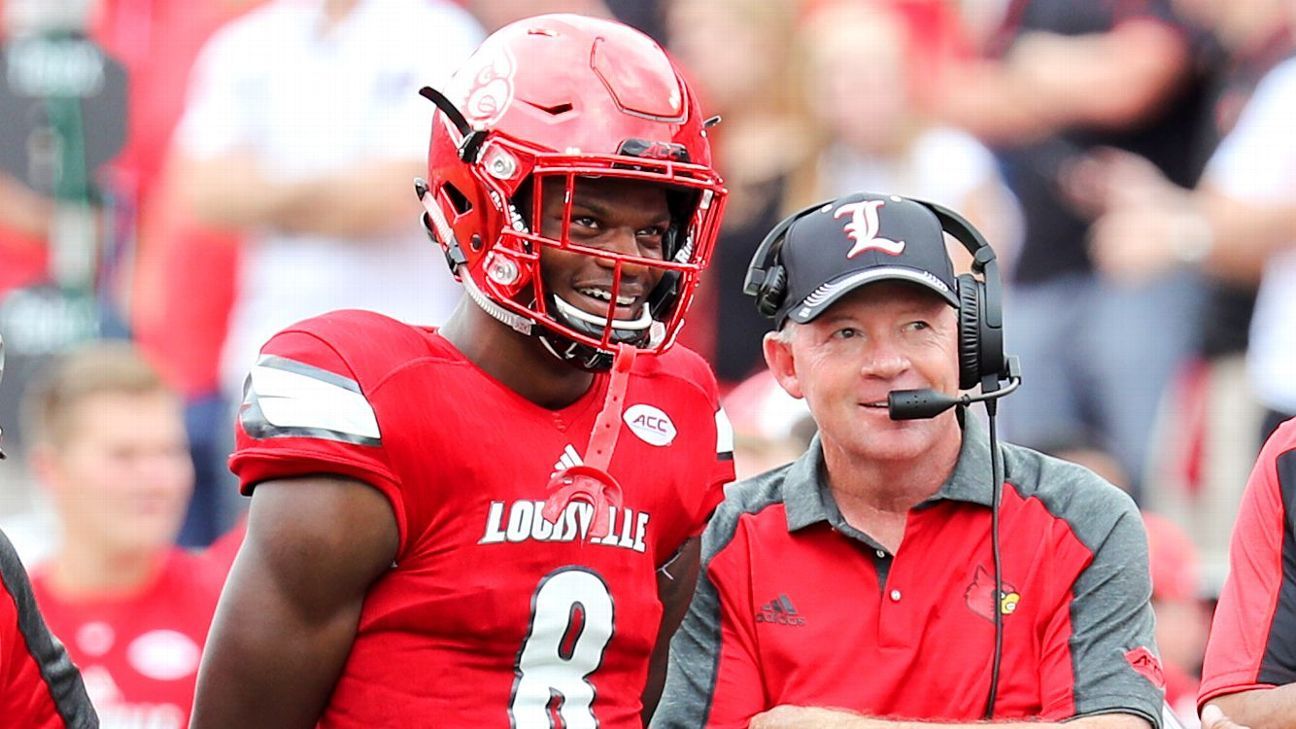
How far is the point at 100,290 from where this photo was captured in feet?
21.6

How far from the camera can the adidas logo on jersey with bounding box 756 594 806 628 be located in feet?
10.5

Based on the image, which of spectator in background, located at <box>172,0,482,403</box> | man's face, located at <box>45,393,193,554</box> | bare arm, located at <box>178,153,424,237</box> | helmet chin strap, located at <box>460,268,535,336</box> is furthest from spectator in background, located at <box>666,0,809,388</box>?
helmet chin strap, located at <box>460,268,535,336</box>

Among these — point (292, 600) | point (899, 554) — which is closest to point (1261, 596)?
point (899, 554)

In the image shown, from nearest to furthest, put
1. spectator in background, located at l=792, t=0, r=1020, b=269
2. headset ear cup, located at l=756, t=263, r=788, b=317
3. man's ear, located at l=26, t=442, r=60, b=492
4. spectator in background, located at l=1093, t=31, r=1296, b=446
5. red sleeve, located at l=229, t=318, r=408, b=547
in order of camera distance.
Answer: red sleeve, located at l=229, t=318, r=408, b=547, headset ear cup, located at l=756, t=263, r=788, b=317, man's ear, located at l=26, t=442, r=60, b=492, spectator in background, located at l=1093, t=31, r=1296, b=446, spectator in background, located at l=792, t=0, r=1020, b=269

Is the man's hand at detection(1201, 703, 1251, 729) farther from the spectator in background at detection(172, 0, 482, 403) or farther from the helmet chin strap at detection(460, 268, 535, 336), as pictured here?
the spectator in background at detection(172, 0, 482, 403)

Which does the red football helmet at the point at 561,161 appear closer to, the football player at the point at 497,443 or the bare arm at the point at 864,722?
the football player at the point at 497,443

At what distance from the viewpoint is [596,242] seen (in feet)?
9.38

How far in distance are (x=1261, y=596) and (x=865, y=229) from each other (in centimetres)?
85

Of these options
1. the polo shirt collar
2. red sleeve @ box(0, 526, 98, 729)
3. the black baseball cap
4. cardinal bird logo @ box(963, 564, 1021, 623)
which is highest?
the black baseball cap

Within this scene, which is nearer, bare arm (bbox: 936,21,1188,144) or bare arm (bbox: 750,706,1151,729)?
bare arm (bbox: 750,706,1151,729)

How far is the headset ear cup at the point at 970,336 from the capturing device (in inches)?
126

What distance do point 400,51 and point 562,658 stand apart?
11.9ft

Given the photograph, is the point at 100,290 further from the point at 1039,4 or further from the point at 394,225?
the point at 1039,4

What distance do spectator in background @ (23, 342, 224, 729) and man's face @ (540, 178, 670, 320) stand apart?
2639mm
